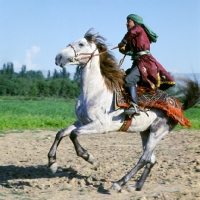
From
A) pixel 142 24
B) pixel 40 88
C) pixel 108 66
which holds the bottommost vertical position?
pixel 40 88

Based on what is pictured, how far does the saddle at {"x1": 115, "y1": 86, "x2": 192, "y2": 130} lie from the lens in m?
6.82

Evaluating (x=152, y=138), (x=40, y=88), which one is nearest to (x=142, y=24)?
(x=152, y=138)

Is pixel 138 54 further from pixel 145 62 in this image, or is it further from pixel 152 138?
pixel 152 138

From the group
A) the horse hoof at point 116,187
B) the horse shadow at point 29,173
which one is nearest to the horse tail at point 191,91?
the horse hoof at point 116,187

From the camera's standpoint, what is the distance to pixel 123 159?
9.75m

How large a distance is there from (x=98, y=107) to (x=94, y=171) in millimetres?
2070

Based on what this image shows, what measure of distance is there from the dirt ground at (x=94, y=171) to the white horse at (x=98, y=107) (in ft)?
1.26

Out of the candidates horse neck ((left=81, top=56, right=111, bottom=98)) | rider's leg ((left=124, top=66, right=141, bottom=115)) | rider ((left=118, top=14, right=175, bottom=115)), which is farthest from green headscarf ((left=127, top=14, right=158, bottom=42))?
horse neck ((left=81, top=56, right=111, bottom=98))

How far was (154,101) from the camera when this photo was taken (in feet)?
23.0

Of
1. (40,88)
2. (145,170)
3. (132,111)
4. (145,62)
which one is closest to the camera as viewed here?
(132,111)

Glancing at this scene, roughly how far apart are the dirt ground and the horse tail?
1.27m

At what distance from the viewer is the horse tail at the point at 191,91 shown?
25.2 feet

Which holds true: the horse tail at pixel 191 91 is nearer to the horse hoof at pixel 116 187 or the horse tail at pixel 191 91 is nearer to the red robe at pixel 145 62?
the red robe at pixel 145 62

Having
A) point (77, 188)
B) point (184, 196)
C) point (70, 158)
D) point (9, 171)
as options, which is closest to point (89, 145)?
point (70, 158)
